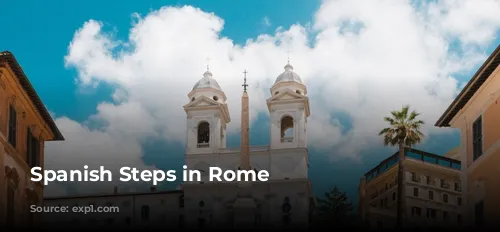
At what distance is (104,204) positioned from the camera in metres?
87.5

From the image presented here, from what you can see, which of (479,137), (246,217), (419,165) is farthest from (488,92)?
(246,217)

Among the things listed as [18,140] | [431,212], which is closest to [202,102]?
[431,212]

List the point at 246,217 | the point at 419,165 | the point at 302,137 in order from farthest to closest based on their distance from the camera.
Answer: the point at 302,137
the point at 246,217
the point at 419,165

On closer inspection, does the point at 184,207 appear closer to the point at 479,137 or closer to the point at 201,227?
the point at 201,227

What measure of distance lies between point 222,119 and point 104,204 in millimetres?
14776

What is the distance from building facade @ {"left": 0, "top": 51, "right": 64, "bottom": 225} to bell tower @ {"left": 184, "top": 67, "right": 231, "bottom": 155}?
2126 inches

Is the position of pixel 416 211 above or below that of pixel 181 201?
below

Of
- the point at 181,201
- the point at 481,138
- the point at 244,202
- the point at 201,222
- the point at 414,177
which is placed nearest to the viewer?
the point at 481,138

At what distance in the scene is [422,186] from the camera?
7494 cm

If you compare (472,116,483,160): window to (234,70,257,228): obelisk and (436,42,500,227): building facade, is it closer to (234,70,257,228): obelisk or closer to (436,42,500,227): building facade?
(436,42,500,227): building facade

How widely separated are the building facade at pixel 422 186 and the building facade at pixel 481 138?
40331 millimetres

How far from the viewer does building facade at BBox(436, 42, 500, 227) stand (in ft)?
91.8

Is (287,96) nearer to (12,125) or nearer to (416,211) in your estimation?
(416,211)

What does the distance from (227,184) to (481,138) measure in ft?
205
